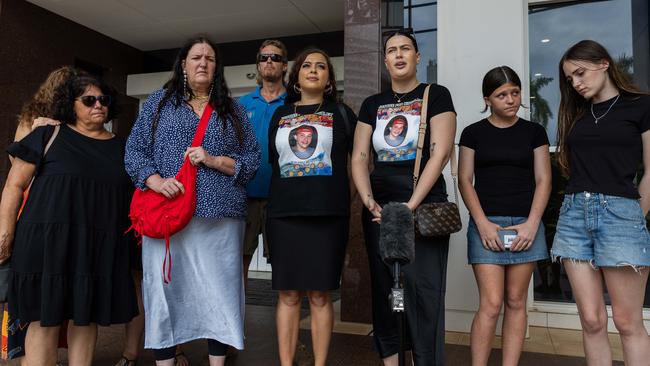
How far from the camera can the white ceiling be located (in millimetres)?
6254

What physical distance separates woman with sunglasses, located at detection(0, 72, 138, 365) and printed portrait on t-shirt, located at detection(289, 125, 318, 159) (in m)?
1.04

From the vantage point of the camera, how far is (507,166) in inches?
107

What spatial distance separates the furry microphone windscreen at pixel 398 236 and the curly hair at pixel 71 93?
78.7 inches

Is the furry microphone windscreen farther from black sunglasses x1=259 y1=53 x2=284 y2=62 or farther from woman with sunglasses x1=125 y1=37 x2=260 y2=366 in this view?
black sunglasses x1=259 y1=53 x2=284 y2=62

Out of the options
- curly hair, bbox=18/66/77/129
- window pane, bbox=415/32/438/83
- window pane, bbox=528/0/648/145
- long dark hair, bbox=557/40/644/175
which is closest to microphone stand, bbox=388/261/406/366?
long dark hair, bbox=557/40/644/175

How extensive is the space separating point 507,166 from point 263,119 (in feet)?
5.87

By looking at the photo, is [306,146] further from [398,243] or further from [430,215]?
[398,243]

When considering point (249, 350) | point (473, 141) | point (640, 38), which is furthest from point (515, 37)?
point (249, 350)

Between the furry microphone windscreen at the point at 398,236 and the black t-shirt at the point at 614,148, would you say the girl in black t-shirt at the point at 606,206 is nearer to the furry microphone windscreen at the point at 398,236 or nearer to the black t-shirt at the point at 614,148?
the black t-shirt at the point at 614,148

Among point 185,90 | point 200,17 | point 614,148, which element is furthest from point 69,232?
point 200,17

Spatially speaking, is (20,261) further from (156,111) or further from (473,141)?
(473,141)

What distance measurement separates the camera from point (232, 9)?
251 inches

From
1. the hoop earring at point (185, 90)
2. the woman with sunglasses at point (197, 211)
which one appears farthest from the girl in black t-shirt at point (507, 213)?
the hoop earring at point (185, 90)

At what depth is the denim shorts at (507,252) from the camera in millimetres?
2637
